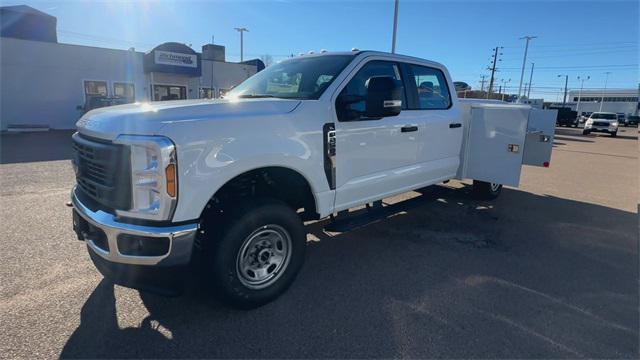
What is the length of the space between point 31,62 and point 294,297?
22808 mm

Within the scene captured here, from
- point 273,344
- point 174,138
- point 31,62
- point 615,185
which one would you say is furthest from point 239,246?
point 31,62

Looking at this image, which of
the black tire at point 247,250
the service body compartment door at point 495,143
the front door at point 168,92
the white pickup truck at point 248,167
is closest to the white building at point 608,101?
the front door at point 168,92

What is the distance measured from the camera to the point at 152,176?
2.41 metres

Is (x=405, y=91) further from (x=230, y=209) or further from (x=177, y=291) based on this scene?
(x=177, y=291)

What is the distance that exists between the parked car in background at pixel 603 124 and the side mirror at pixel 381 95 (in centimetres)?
3340

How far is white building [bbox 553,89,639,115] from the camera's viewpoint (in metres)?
81.3

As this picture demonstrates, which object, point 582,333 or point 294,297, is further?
point 294,297

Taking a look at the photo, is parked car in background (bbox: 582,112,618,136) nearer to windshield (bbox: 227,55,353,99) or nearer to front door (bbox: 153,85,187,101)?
front door (bbox: 153,85,187,101)

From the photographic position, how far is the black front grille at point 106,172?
97.5 inches

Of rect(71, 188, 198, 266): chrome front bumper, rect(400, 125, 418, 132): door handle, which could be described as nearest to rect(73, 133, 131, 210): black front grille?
rect(71, 188, 198, 266): chrome front bumper

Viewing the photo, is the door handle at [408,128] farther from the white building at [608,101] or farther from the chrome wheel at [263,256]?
the white building at [608,101]

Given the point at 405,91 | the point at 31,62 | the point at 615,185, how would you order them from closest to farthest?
1. the point at 405,91
2. the point at 615,185
3. the point at 31,62

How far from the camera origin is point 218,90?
26.6 meters

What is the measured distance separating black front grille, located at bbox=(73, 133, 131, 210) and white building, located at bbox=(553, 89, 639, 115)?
8984 cm
